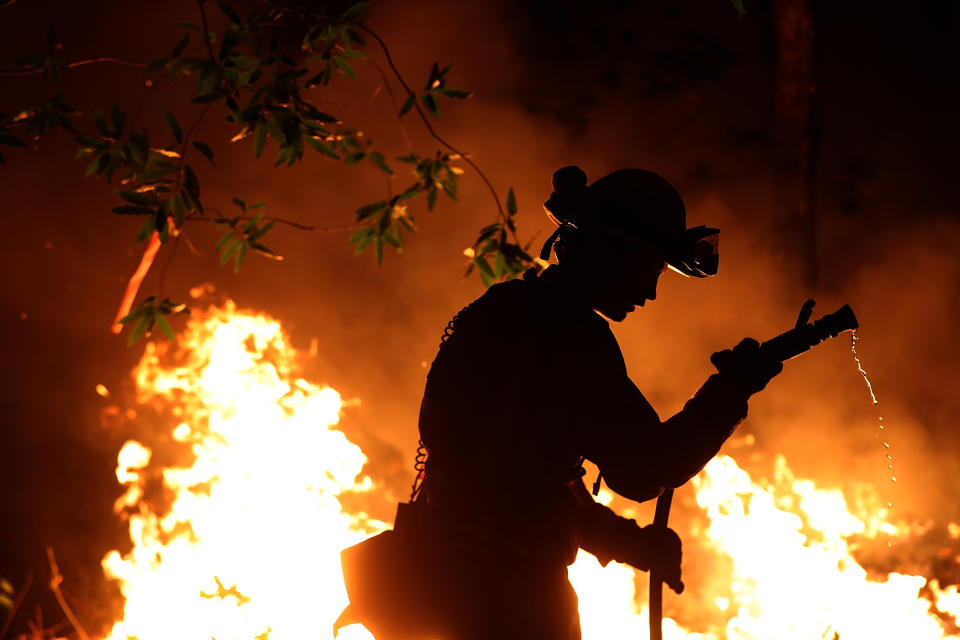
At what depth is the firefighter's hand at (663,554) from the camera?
91.3 inches

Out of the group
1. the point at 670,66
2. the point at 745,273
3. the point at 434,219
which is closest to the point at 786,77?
the point at 745,273

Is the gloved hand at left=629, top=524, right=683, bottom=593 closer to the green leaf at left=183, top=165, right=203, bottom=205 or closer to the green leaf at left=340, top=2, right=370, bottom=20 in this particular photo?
the green leaf at left=183, top=165, right=203, bottom=205

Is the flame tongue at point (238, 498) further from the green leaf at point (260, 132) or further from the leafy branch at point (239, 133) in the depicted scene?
the green leaf at point (260, 132)

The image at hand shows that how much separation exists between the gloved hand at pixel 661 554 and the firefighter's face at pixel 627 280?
0.66m

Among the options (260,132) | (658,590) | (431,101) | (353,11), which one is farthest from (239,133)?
(658,590)

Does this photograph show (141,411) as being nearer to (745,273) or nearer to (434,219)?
(434,219)

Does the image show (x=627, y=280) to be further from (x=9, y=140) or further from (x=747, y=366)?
(x=9, y=140)

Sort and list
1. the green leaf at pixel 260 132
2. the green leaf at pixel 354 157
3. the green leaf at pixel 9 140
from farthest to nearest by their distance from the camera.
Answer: the green leaf at pixel 354 157
the green leaf at pixel 260 132
the green leaf at pixel 9 140

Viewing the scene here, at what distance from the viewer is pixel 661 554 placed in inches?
91.3

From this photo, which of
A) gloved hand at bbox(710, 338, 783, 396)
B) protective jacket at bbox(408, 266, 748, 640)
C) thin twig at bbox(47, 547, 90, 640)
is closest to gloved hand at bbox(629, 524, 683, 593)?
protective jacket at bbox(408, 266, 748, 640)

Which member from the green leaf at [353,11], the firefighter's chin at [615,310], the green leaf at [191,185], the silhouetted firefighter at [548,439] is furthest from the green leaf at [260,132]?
the firefighter's chin at [615,310]

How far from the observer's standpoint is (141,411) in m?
7.48

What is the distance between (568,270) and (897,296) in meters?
6.71

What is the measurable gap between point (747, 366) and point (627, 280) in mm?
418
